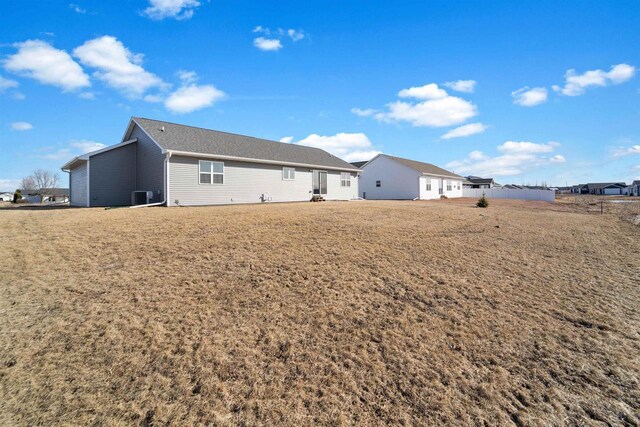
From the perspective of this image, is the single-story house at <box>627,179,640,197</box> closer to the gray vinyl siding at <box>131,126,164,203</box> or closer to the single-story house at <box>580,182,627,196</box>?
the single-story house at <box>580,182,627,196</box>

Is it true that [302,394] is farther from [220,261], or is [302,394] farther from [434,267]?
[434,267]

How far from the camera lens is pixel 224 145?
19625 mm

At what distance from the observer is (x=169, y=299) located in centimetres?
522

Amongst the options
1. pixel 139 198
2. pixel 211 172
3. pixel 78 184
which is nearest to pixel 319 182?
pixel 211 172

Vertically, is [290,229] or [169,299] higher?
[290,229]

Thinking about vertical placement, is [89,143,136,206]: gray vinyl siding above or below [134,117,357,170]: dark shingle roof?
below

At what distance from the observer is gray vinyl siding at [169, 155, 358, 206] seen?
52.6 feet

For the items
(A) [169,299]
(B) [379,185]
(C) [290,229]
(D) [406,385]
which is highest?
(B) [379,185]

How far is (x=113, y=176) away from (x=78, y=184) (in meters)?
4.09

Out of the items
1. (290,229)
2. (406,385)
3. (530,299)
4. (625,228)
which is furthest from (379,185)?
(406,385)

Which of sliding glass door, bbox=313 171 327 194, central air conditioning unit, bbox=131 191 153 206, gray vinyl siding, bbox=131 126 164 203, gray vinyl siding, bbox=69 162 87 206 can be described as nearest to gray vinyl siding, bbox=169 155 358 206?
sliding glass door, bbox=313 171 327 194

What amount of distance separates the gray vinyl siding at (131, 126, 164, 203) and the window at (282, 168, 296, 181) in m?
7.79

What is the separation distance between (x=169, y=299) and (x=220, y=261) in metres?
1.69

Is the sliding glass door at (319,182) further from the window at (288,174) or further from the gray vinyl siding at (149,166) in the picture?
the gray vinyl siding at (149,166)
